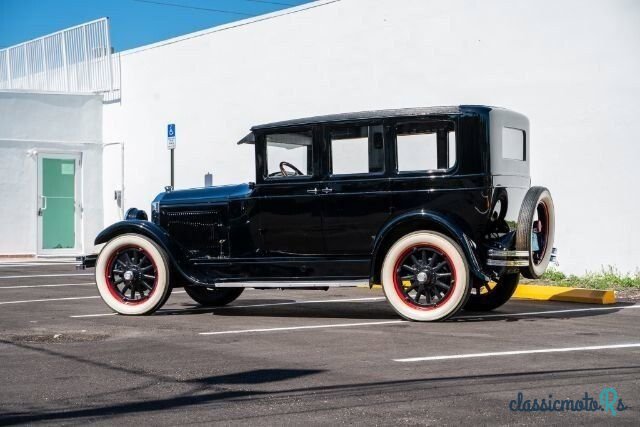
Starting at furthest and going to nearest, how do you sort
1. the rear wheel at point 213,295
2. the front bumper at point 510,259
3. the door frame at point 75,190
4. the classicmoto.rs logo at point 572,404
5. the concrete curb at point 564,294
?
1. the door frame at point 75,190
2. the concrete curb at point 564,294
3. the rear wheel at point 213,295
4. the front bumper at point 510,259
5. the classicmoto.rs logo at point 572,404

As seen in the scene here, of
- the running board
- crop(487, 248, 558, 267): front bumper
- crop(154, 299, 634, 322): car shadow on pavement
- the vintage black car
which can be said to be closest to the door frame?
crop(154, 299, 634, 322): car shadow on pavement

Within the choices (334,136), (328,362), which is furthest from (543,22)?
(328,362)

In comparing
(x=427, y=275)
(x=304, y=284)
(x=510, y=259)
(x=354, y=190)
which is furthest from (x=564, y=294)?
(x=304, y=284)

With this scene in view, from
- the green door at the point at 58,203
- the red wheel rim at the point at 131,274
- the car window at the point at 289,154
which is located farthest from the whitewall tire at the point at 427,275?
the green door at the point at 58,203

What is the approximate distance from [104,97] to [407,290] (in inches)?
619

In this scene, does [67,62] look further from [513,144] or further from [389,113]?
[513,144]

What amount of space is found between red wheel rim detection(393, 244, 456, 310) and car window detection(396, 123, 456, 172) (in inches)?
32.1

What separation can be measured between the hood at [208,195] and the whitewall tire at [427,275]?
1.82 m

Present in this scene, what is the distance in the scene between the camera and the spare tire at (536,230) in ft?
29.3

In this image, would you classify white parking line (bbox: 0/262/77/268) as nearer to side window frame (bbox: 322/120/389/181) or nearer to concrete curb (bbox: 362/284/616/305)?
concrete curb (bbox: 362/284/616/305)

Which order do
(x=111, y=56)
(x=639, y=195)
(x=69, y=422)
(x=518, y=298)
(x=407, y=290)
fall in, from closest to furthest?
(x=69, y=422) → (x=407, y=290) → (x=518, y=298) → (x=639, y=195) → (x=111, y=56)

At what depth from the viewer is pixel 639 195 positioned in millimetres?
12961

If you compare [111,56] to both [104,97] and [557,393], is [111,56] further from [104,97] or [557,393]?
[557,393]

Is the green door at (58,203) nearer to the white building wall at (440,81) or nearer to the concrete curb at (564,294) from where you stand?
the white building wall at (440,81)
